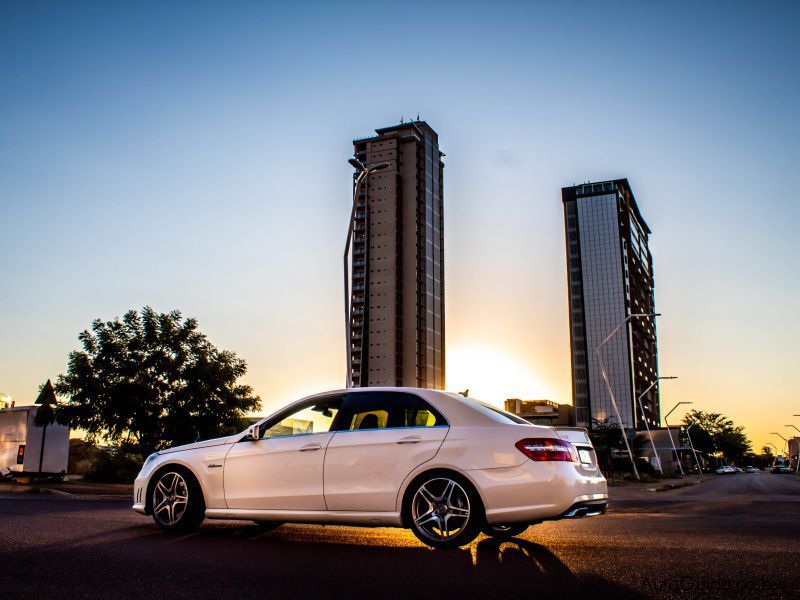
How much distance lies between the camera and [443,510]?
627 centimetres

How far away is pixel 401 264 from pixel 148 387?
143 meters

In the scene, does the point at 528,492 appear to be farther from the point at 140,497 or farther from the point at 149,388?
the point at 149,388

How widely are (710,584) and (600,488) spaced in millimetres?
2083

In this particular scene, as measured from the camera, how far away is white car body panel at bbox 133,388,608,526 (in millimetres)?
6160

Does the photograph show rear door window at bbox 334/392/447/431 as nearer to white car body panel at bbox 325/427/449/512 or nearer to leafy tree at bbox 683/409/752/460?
white car body panel at bbox 325/427/449/512

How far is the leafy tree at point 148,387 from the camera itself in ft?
74.7

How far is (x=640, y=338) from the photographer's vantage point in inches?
6235

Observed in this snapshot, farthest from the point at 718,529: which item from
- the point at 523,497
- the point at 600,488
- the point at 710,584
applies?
the point at 710,584

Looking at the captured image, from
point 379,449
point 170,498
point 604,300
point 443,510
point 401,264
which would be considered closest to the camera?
point 443,510

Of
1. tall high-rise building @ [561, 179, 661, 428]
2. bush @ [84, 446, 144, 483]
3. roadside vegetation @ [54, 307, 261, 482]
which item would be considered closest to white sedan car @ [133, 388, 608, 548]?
roadside vegetation @ [54, 307, 261, 482]

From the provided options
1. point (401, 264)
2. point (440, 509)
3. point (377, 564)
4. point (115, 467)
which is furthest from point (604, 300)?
point (377, 564)

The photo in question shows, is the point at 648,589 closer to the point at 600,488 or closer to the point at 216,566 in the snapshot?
the point at 600,488

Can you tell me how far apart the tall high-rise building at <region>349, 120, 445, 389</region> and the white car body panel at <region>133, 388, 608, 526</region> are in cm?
14406

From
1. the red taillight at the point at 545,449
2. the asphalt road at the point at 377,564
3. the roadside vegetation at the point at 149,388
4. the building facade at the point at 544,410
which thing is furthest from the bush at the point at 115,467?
the building facade at the point at 544,410
